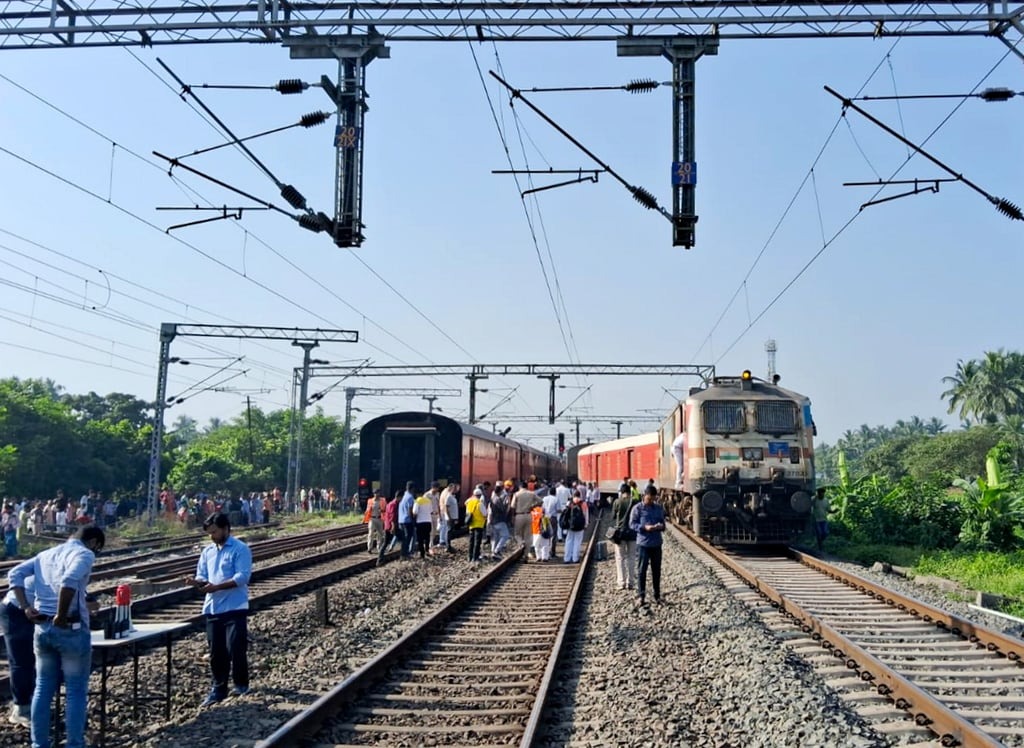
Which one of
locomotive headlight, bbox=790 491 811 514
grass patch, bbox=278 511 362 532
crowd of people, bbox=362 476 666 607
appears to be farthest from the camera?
grass patch, bbox=278 511 362 532

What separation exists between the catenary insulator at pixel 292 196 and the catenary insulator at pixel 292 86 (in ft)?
3.88

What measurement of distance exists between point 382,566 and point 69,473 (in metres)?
26.9

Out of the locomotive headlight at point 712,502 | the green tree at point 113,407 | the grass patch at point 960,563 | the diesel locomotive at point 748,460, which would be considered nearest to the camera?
the grass patch at point 960,563

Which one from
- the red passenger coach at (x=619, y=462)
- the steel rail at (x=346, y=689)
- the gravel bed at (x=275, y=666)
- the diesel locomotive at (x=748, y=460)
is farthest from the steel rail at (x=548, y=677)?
the red passenger coach at (x=619, y=462)

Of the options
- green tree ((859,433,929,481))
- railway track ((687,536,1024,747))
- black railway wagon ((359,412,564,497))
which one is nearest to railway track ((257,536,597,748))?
railway track ((687,536,1024,747))

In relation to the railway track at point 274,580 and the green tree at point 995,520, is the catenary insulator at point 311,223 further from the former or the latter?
the green tree at point 995,520

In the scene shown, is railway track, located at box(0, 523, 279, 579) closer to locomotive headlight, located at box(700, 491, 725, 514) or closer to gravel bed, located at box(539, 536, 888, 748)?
locomotive headlight, located at box(700, 491, 725, 514)

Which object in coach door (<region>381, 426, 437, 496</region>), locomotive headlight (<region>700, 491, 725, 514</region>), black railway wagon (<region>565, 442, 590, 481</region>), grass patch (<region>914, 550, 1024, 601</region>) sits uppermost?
black railway wagon (<region>565, 442, 590, 481</region>)

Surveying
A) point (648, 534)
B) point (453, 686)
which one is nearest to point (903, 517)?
point (648, 534)

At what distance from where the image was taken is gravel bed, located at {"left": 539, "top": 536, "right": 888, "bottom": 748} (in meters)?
6.48

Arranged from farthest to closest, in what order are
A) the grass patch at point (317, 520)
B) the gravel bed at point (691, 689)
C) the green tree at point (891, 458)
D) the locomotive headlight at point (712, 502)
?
the green tree at point (891, 458) → the grass patch at point (317, 520) → the locomotive headlight at point (712, 502) → the gravel bed at point (691, 689)

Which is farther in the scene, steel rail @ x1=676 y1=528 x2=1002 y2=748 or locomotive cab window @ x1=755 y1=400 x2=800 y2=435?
locomotive cab window @ x1=755 y1=400 x2=800 y2=435

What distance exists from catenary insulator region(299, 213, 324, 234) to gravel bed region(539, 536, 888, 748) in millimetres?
5808

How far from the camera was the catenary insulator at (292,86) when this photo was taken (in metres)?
12.0
